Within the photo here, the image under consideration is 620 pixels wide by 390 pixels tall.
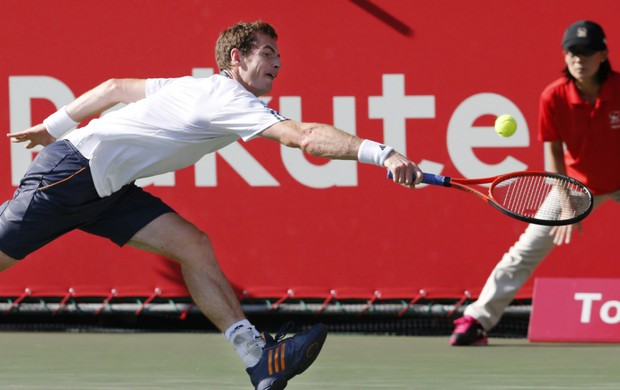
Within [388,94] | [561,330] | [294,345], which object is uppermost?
[388,94]

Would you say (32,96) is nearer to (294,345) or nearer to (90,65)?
(90,65)

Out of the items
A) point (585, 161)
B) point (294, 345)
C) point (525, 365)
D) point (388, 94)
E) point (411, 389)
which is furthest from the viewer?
point (388, 94)

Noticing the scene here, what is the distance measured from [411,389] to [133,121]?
1502 millimetres

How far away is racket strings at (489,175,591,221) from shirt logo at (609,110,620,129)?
4.09 feet

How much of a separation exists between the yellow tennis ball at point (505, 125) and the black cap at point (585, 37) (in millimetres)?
432

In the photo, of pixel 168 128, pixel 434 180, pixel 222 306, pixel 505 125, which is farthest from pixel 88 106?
pixel 505 125

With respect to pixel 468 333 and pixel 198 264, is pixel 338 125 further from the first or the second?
pixel 198 264

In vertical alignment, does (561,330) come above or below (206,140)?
below

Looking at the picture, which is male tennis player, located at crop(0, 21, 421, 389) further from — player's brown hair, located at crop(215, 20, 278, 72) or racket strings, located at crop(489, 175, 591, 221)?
racket strings, located at crop(489, 175, 591, 221)

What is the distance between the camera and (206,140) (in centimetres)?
504

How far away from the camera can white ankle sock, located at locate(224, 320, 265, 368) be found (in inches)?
200

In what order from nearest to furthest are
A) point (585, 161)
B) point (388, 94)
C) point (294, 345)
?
point (294, 345)
point (585, 161)
point (388, 94)

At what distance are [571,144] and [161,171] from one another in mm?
2537

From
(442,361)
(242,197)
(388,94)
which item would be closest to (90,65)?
(242,197)
